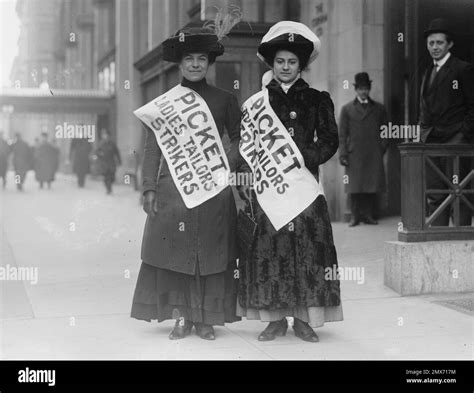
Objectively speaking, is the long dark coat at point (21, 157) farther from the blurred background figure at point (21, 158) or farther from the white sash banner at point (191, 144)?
the white sash banner at point (191, 144)

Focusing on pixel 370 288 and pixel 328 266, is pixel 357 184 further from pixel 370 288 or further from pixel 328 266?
pixel 328 266

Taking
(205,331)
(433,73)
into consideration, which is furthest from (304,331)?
(433,73)

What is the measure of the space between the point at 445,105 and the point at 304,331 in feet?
9.49

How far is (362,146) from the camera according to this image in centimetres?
1135

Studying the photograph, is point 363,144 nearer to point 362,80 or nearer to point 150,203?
point 362,80

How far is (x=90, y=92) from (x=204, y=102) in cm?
3060

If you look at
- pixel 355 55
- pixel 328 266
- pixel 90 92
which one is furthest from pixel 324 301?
pixel 90 92

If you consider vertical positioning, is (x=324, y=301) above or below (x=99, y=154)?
below

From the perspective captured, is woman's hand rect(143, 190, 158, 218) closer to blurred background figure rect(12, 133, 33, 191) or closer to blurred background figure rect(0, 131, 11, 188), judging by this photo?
blurred background figure rect(12, 133, 33, 191)

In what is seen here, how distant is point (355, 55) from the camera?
11.8 m

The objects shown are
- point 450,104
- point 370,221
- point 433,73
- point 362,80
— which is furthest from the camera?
point 370,221

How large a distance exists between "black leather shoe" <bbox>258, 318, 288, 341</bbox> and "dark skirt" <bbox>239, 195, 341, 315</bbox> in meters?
0.20

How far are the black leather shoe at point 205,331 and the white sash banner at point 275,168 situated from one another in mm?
816
